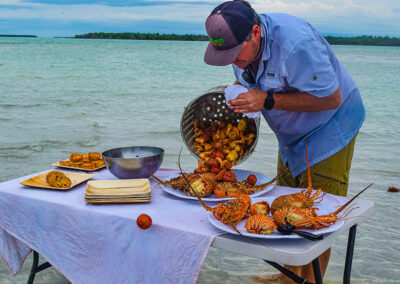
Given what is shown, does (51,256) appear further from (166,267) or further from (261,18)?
(261,18)

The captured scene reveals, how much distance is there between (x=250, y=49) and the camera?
2.17 meters

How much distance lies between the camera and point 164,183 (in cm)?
220

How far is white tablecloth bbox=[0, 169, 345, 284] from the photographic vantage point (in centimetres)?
172

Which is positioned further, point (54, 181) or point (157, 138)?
point (157, 138)

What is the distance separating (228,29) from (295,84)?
0.48 m

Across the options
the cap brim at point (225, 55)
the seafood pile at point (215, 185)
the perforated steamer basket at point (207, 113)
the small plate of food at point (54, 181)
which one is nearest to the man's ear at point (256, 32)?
the cap brim at point (225, 55)

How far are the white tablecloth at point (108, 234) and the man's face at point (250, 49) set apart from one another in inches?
29.0

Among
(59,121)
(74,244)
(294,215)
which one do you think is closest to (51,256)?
(74,244)

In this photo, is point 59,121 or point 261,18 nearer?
point 261,18

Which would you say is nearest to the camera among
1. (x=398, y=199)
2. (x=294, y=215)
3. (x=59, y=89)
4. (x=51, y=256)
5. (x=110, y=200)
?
(x=294, y=215)

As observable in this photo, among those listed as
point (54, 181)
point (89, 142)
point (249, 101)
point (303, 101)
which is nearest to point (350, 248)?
point (303, 101)

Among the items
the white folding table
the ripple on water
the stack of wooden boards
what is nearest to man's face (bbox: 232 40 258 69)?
the stack of wooden boards

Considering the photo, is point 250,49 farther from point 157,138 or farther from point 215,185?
point 157,138

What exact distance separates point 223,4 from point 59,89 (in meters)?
16.0
